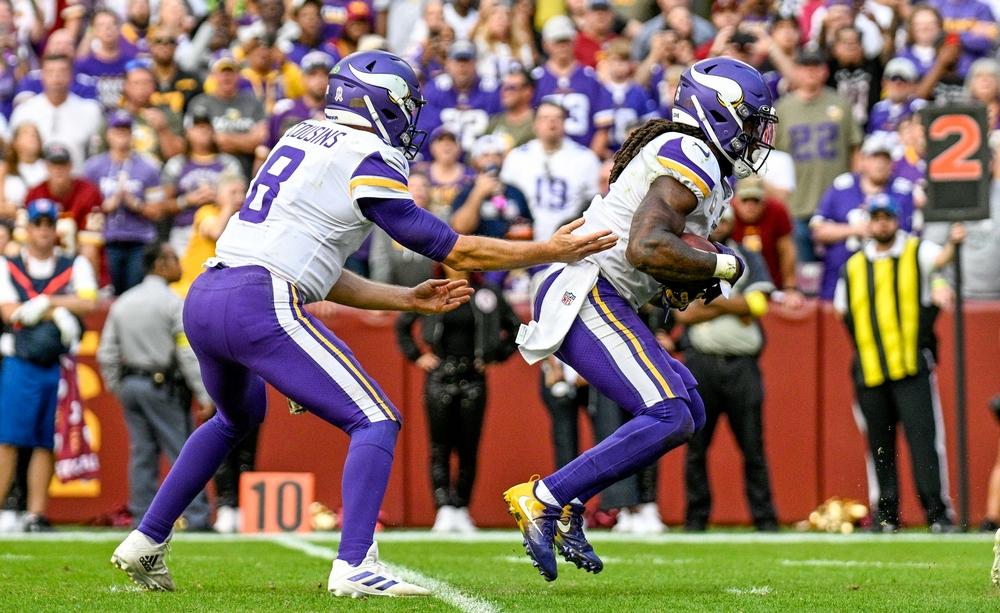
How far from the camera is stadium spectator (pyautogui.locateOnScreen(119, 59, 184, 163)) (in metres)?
14.4

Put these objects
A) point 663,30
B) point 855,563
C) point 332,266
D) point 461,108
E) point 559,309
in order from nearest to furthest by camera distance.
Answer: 1. point 332,266
2. point 559,309
3. point 855,563
4. point 461,108
5. point 663,30

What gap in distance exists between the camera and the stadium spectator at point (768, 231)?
12.2 metres

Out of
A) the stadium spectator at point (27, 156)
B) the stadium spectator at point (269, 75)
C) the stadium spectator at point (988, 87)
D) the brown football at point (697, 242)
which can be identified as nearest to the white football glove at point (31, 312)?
the stadium spectator at point (27, 156)

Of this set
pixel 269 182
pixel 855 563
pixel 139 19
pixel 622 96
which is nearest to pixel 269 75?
pixel 139 19

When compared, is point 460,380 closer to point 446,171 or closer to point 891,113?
point 446,171

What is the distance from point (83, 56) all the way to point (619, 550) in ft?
27.7

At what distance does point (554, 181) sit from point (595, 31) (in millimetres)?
3541

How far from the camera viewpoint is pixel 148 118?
14500mm

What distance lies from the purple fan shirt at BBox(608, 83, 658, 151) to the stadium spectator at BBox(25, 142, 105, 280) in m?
4.24

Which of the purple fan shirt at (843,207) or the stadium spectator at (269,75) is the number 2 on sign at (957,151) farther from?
the stadium spectator at (269,75)

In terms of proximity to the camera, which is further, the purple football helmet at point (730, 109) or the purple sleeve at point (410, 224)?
the purple football helmet at point (730, 109)

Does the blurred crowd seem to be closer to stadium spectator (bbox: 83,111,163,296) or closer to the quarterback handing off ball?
stadium spectator (bbox: 83,111,163,296)

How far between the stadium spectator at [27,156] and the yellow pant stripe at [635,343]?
27.2ft

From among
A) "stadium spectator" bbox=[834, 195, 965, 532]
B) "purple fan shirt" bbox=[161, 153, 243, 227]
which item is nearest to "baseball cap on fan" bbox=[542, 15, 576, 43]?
"purple fan shirt" bbox=[161, 153, 243, 227]
